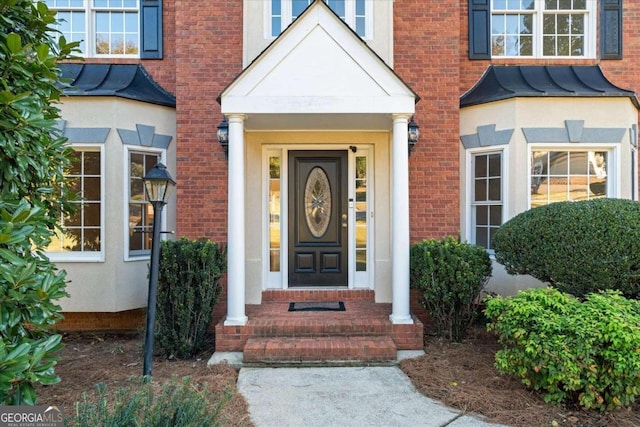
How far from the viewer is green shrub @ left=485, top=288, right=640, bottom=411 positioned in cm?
360

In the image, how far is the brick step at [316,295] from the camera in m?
6.37

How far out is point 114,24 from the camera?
7.04m

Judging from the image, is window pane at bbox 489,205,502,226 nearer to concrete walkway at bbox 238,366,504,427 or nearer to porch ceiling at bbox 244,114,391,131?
porch ceiling at bbox 244,114,391,131

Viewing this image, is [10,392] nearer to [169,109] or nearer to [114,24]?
[169,109]

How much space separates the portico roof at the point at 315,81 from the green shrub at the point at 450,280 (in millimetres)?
1953

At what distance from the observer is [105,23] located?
23.1 feet

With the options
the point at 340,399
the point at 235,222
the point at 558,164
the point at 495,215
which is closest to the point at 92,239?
the point at 235,222

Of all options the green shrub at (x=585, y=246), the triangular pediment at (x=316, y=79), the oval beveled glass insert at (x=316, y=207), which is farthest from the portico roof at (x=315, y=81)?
the green shrub at (x=585, y=246)

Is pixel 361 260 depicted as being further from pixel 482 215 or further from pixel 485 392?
pixel 485 392

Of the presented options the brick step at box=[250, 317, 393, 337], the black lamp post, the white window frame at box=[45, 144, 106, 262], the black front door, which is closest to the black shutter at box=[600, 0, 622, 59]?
the black front door

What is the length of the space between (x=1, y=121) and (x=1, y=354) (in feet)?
4.96

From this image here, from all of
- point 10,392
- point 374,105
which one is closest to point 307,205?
point 374,105

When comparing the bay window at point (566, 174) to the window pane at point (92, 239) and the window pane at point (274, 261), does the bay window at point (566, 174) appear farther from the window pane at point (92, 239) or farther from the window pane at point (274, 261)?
the window pane at point (92, 239)

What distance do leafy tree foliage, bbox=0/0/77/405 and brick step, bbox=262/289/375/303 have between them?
3418mm
